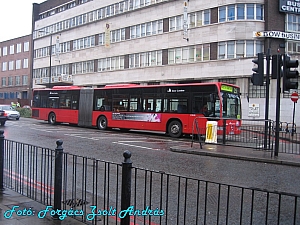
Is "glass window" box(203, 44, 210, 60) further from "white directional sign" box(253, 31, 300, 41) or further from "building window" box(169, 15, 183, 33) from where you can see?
"white directional sign" box(253, 31, 300, 41)

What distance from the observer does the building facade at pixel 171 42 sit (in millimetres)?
31062

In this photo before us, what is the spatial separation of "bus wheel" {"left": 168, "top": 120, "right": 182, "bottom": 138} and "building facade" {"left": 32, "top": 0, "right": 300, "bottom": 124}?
9.25 metres

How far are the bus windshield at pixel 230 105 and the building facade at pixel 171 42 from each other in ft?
22.3

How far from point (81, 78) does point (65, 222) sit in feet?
149

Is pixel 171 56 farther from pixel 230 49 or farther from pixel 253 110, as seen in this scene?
pixel 253 110

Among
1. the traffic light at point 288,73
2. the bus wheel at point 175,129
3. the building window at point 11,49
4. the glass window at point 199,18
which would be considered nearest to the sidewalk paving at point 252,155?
the traffic light at point 288,73

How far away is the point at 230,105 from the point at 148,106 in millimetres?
5191

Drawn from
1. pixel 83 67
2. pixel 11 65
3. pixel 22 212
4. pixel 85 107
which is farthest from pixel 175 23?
pixel 11 65

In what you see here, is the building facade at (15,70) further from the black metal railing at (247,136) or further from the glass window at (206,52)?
the black metal railing at (247,136)

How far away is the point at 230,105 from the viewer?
17.5m

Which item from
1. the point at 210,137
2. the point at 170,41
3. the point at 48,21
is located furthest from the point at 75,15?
the point at 210,137

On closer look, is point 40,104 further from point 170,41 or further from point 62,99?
point 170,41

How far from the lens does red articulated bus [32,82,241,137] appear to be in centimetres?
1711

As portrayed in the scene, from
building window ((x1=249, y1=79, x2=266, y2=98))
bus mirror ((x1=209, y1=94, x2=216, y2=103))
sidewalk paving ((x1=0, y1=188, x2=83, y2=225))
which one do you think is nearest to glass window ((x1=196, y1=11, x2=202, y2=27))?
building window ((x1=249, y1=79, x2=266, y2=98))
